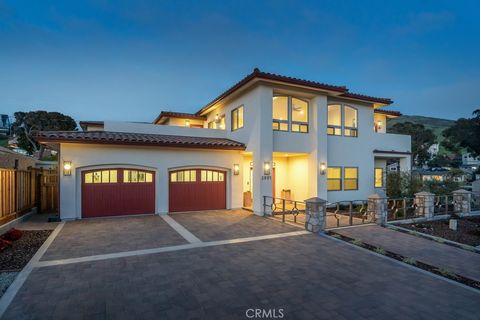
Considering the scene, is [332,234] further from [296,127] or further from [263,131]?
[296,127]

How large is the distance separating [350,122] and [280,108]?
4.84 meters

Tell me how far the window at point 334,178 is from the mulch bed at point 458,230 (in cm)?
424

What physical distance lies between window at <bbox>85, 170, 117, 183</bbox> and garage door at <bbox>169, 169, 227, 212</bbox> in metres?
2.46

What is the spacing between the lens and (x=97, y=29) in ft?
61.5

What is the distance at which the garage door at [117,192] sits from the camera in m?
10.5

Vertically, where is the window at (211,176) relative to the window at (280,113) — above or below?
below

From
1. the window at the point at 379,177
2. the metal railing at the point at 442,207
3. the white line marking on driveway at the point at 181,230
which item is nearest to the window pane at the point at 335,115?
the window at the point at 379,177

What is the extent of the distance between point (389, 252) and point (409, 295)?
96.2 inches

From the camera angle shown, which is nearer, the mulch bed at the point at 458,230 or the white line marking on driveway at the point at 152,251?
the white line marking on driveway at the point at 152,251

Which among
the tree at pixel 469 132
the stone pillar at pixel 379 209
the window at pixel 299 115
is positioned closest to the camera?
the stone pillar at pixel 379 209

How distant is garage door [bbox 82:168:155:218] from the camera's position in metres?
10.5

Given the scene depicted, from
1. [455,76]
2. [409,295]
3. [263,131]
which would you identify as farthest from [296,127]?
[455,76]

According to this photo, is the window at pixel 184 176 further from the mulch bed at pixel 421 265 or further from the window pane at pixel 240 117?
the mulch bed at pixel 421 265

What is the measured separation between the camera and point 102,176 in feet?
35.0
